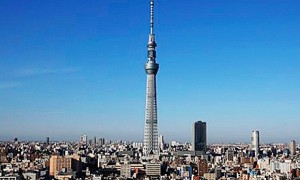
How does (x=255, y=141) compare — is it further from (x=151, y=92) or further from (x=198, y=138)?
(x=151, y=92)

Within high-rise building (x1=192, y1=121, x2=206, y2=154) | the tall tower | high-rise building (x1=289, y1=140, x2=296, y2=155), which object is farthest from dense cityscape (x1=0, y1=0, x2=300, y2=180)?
high-rise building (x1=289, y1=140, x2=296, y2=155)

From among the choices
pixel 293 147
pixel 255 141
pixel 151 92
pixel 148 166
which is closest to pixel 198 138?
pixel 255 141

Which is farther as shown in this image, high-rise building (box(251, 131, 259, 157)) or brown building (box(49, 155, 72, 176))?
high-rise building (box(251, 131, 259, 157))

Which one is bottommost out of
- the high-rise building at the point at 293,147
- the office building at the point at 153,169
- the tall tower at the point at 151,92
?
the office building at the point at 153,169

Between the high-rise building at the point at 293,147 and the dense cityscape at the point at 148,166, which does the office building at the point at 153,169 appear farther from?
the high-rise building at the point at 293,147

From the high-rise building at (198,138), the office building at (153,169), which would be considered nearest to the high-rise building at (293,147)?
the high-rise building at (198,138)

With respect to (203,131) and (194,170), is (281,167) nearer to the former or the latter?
(194,170)

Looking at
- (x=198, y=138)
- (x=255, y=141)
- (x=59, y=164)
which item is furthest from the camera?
(x=198, y=138)

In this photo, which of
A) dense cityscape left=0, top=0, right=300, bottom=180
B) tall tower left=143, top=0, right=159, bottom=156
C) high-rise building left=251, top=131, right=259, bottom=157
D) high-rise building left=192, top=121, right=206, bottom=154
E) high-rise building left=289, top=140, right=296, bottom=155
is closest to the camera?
dense cityscape left=0, top=0, right=300, bottom=180

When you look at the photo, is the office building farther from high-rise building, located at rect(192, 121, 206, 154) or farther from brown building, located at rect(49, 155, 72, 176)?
high-rise building, located at rect(192, 121, 206, 154)
